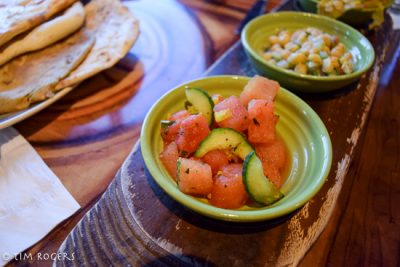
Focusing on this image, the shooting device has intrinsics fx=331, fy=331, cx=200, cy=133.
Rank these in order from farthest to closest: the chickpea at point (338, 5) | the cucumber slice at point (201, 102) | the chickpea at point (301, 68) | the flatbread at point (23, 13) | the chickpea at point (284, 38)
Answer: the chickpea at point (338, 5) < the chickpea at point (284, 38) < the chickpea at point (301, 68) < the flatbread at point (23, 13) < the cucumber slice at point (201, 102)

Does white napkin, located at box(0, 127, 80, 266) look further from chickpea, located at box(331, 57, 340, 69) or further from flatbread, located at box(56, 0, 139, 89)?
chickpea, located at box(331, 57, 340, 69)

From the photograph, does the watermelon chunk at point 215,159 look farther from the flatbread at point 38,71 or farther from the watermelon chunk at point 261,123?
the flatbread at point 38,71

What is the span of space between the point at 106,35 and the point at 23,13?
399 mm

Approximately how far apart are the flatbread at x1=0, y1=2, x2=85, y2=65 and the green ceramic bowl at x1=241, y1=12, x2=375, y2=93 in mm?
883

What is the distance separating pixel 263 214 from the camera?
3.16 feet

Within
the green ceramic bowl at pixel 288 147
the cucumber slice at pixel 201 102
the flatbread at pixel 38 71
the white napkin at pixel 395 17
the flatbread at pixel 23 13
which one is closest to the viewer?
the green ceramic bowl at pixel 288 147

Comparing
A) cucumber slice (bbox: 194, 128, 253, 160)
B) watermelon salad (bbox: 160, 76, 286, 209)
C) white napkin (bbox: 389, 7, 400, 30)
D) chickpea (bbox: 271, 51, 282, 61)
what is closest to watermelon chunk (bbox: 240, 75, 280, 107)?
watermelon salad (bbox: 160, 76, 286, 209)

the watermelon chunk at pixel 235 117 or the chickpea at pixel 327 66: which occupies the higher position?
the watermelon chunk at pixel 235 117

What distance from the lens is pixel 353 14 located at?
7.28ft

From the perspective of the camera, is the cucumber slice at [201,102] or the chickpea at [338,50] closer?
the cucumber slice at [201,102]

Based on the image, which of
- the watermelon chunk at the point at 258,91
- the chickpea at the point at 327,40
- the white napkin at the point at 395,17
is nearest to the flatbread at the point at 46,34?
the watermelon chunk at the point at 258,91

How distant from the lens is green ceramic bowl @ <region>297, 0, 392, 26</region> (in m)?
2.20

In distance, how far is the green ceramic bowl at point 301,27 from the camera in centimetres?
156

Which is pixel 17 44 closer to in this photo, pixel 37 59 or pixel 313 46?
pixel 37 59
